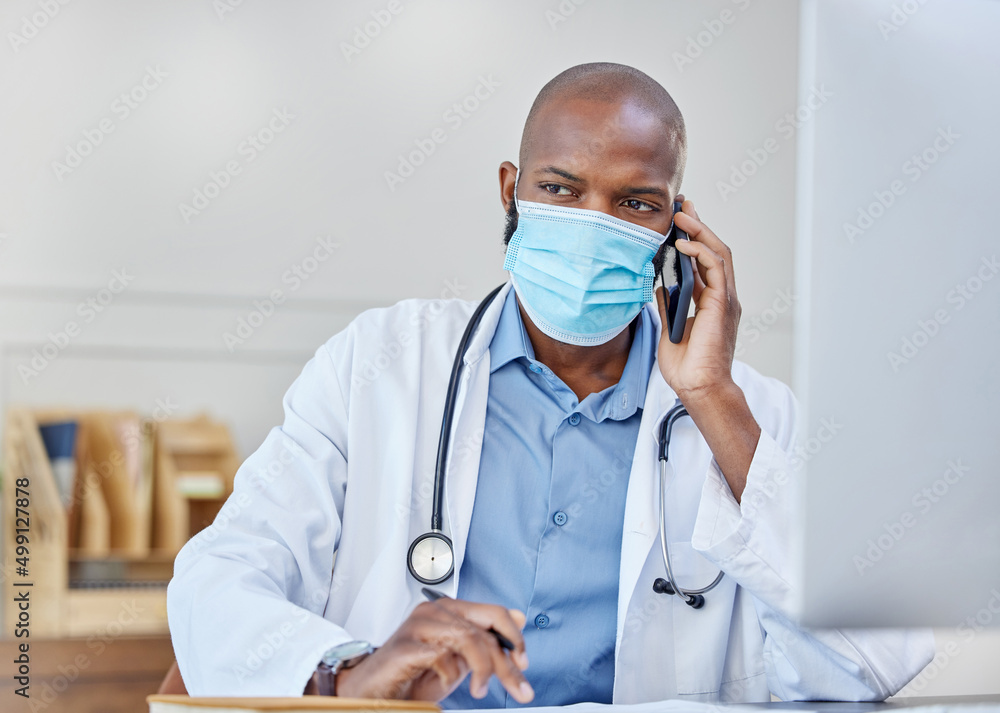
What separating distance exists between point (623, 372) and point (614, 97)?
48 centimetres

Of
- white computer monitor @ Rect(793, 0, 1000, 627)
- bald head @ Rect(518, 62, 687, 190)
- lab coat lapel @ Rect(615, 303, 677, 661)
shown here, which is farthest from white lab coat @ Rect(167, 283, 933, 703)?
white computer monitor @ Rect(793, 0, 1000, 627)

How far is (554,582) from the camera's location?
1.30m

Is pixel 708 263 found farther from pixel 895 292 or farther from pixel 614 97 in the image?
pixel 895 292

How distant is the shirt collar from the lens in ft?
4.77

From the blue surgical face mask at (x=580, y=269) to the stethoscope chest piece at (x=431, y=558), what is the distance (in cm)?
41

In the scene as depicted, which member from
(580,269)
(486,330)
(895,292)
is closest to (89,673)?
(486,330)

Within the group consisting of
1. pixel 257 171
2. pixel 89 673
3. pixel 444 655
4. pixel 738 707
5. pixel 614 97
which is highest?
pixel 614 97

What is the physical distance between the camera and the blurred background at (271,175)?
7.93 feet

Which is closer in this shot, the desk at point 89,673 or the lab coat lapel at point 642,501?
the lab coat lapel at point 642,501

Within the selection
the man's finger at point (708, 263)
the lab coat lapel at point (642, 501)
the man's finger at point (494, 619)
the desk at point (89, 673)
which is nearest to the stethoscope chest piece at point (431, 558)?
the lab coat lapel at point (642, 501)

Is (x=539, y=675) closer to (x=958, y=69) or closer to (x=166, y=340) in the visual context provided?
(x=958, y=69)

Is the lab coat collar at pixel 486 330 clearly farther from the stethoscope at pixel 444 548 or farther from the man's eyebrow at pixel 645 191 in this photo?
the man's eyebrow at pixel 645 191

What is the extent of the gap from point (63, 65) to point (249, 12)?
0.56 meters

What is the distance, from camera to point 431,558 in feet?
4.12
